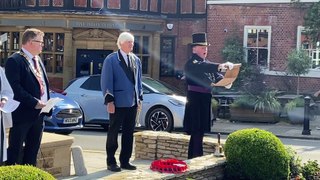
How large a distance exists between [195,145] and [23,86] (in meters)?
3.04

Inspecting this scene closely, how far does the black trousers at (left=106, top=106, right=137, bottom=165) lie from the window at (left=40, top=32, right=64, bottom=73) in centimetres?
1709

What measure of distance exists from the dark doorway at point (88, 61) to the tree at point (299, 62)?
738 cm

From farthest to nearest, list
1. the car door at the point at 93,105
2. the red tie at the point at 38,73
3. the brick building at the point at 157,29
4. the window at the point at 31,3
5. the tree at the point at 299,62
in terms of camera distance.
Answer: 1. the window at the point at 31,3
2. the brick building at the point at 157,29
3. the tree at the point at 299,62
4. the car door at the point at 93,105
5. the red tie at the point at 38,73

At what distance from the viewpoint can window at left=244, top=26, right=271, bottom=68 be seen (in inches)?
971

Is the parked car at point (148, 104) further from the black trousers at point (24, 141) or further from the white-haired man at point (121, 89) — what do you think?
the black trousers at point (24, 141)

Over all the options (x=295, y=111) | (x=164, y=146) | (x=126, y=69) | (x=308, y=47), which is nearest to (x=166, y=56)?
(x=308, y=47)

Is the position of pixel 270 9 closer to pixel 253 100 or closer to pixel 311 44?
pixel 311 44

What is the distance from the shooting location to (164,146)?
10547 millimetres

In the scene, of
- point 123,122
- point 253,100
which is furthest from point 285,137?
point 123,122

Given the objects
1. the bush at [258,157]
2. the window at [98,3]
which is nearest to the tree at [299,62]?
the window at [98,3]

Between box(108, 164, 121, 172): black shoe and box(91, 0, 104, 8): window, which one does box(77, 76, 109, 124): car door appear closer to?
box(108, 164, 121, 172): black shoe

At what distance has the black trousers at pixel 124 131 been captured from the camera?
903 centimetres

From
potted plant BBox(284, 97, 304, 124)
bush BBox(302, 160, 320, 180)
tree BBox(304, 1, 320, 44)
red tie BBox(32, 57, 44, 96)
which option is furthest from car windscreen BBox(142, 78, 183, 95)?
red tie BBox(32, 57, 44, 96)

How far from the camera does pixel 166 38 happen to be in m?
27.0
